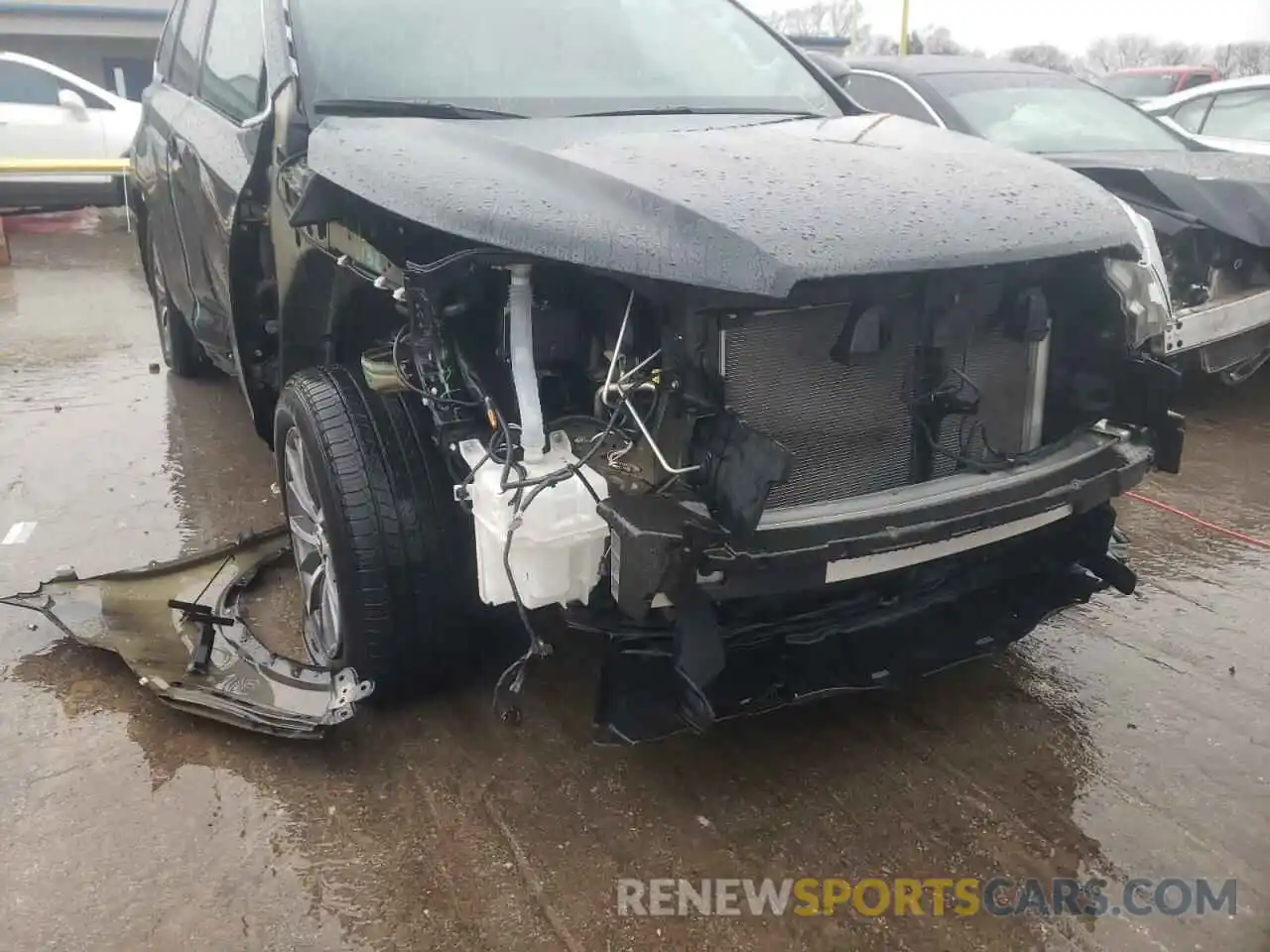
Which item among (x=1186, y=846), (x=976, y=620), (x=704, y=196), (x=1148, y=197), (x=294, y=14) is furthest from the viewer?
(x=1148, y=197)

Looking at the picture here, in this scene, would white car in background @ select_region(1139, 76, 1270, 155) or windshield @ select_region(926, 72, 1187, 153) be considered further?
white car in background @ select_region(1139, 76, 1270, 155)

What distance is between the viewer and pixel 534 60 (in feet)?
10.0

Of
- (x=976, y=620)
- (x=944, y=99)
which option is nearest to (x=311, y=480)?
(x=976, y=620)

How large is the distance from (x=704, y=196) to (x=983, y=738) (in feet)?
→ 5.24

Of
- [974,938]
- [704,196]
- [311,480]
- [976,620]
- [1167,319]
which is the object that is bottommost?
[974,938]

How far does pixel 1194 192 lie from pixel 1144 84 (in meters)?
15.6

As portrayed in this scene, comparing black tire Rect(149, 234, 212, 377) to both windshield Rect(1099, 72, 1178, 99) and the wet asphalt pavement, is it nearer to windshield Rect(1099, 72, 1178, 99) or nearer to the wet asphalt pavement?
the wet asphalt pavement

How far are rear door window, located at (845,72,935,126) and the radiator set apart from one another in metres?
3.67

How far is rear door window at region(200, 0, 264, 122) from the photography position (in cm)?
326

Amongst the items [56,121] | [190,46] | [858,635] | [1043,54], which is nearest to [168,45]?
[190,46]

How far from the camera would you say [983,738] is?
274 centimetres

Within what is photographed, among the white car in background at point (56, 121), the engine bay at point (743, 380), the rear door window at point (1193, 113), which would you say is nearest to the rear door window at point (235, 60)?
the engine bay at point (743, 380)

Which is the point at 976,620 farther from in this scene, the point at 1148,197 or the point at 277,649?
the point at 1148,197

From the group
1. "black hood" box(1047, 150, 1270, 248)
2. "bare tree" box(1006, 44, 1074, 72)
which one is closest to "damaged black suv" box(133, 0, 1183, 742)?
"black hood" box(1047, 150, 1270, 248)
